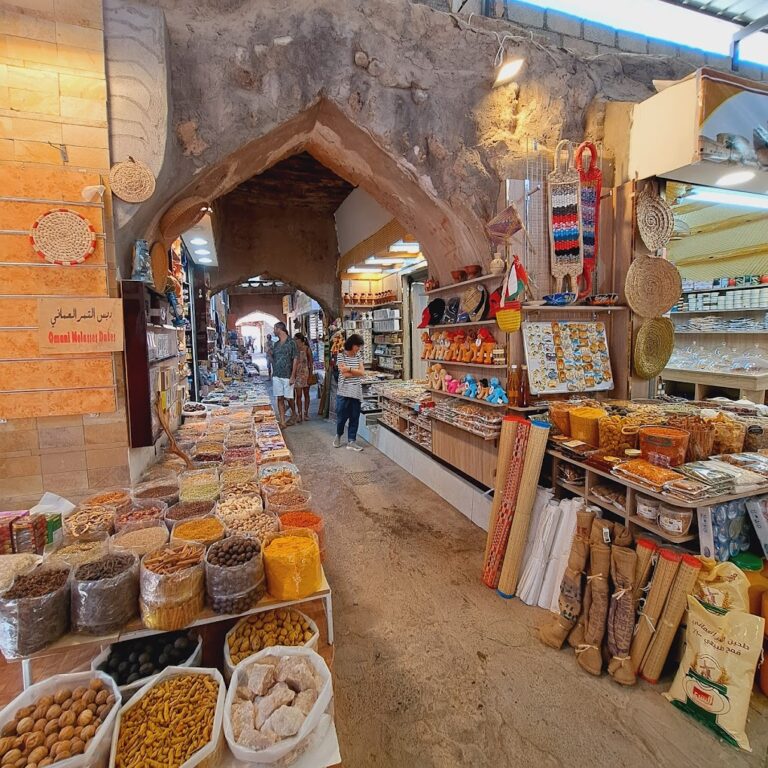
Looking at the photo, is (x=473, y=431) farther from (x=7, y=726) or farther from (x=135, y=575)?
(x=7, y=726)

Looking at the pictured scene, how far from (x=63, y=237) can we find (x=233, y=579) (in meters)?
2.33

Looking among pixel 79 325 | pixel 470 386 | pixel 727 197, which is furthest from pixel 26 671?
pixel 727 197

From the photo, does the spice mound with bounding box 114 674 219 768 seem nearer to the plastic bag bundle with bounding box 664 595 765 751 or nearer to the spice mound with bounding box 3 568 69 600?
the spice mound with bounding box 3 568 69 600

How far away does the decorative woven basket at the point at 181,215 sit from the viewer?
11.4 ft

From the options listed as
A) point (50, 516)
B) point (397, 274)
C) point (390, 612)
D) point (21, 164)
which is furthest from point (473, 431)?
point (397, 274)

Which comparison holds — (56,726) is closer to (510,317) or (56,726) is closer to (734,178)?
(510,317)

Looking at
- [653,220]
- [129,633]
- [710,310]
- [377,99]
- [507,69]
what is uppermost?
[507,69]

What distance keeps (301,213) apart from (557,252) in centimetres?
683

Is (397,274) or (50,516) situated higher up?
(397,274)

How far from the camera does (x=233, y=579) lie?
1659 mm

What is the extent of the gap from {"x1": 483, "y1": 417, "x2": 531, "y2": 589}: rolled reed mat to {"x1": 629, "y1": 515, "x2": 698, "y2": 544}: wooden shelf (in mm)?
741

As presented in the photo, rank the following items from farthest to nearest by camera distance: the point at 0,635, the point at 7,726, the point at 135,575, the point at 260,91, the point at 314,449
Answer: the point at 314,449 < the point at 260,91 < the point at 135,575 < the point at 0,635 < the point at 7,726

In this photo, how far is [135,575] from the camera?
1.65 m

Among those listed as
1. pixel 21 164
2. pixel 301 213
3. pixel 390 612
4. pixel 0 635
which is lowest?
pixel 390 612
